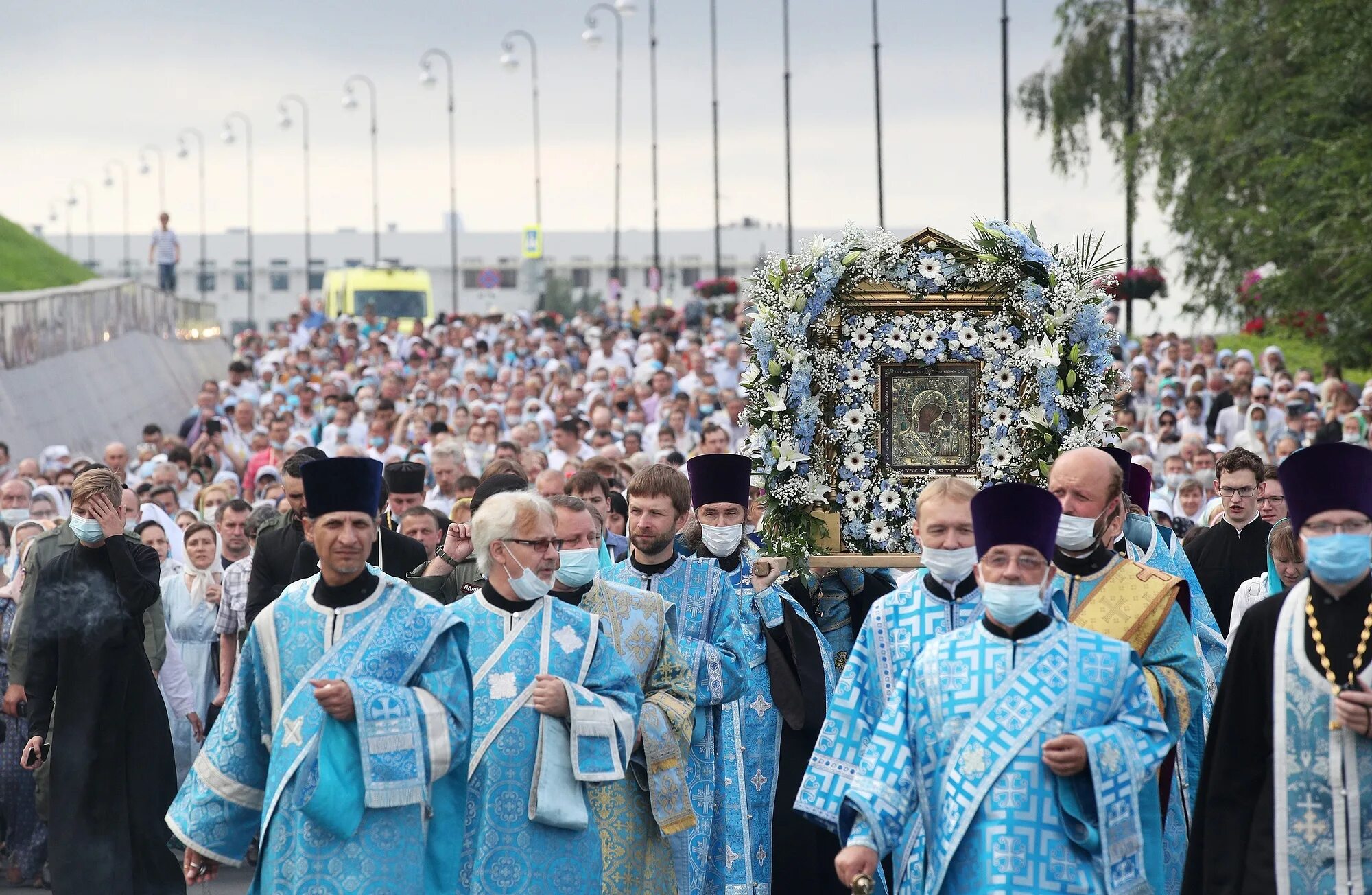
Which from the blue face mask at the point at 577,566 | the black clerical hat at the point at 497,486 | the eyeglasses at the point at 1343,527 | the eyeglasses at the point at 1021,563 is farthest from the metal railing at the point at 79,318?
the eyeglasses at the point at 1343,527

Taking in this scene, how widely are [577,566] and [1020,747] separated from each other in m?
2.01

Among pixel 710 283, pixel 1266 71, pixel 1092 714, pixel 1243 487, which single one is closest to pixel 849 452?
pixel 1243 487

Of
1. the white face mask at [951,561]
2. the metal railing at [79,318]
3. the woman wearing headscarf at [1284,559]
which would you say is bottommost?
the woman wearing headscarf at [1284,559]

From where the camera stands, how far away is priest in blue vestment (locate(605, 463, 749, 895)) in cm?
779

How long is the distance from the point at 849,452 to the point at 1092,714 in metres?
3.25

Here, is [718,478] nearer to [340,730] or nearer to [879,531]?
[879,531]

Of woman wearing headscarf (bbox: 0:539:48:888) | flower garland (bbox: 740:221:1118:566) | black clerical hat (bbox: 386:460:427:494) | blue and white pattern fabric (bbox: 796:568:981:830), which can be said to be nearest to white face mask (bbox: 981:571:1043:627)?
blue and white pattern fabric (bbox: 796:568:981:830)

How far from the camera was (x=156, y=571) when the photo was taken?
927 cm

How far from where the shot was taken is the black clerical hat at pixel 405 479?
1048cm

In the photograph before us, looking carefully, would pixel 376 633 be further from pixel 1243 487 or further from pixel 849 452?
pixel 1243 487

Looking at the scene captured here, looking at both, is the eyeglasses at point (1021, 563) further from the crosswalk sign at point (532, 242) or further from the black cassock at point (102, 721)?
the crosswalk sign at point (532, 242)

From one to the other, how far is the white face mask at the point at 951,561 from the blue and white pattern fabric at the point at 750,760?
5.49 ft

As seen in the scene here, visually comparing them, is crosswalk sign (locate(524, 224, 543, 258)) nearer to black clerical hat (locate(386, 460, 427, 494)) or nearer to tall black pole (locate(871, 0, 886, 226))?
tall black pole (locate(871, 0, 886, 226))

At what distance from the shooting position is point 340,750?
582 centimetres
